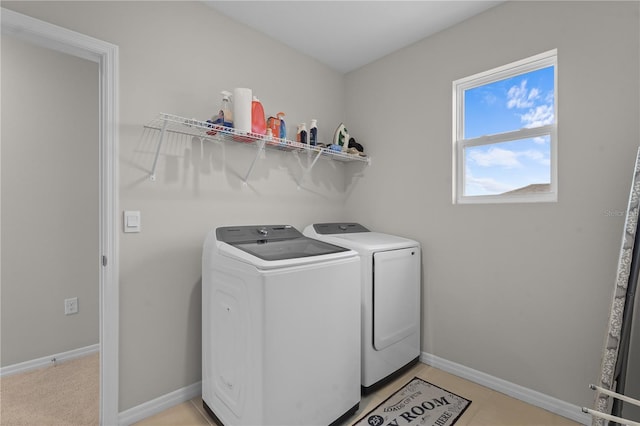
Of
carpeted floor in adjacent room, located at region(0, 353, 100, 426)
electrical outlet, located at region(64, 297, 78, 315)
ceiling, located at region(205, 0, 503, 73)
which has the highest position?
ceiling, located at region(205, 0, 503, 73)

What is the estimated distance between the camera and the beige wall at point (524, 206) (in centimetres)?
169

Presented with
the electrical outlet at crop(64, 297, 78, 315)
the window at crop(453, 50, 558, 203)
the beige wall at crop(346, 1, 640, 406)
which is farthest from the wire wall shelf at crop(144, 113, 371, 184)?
the electrical outlet at crop(64, 297, 78, 315)

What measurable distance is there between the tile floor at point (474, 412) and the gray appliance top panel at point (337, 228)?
47.3 inches

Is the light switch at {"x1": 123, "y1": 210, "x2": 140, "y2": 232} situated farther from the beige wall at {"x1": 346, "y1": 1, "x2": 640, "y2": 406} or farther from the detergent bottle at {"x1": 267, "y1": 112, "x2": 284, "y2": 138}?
the beige wall at {"x1": 346, "y1": 1, "x2": 640, "y2": 406}

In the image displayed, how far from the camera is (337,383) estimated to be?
1.72 metres

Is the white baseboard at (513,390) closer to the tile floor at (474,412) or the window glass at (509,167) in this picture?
the tile floor at (474,412)

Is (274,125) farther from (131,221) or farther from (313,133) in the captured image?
(131,221)

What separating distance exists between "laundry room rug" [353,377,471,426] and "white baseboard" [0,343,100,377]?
2399 millimetres

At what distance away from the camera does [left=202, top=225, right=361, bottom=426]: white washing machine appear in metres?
1.44

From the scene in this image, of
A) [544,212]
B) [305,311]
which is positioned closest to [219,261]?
[305,311]

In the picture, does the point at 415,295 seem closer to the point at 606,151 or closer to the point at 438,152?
the point at 438,152

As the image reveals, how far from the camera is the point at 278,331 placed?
1.45m

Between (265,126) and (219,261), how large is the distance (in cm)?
100

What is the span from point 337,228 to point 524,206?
135cm
